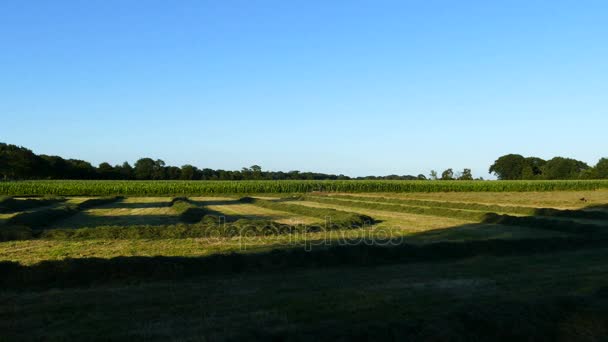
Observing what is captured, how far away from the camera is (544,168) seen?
11950 centimetres

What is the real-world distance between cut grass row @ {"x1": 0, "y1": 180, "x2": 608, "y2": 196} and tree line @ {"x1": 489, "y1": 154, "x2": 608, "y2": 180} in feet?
118

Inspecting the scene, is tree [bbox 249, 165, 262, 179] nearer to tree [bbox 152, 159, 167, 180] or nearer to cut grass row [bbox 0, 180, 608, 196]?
tree [bbox 152, 159, 167, 180]

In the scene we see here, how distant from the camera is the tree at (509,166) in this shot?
12625 centimetres

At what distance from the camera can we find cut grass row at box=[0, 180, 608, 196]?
54.2 m

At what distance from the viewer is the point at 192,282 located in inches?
378

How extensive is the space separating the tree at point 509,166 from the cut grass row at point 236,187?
55.2m

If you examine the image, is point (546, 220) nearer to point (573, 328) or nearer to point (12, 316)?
point (573, 328)

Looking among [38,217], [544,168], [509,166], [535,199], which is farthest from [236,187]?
[509,166]

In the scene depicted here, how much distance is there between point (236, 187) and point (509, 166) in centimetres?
9312

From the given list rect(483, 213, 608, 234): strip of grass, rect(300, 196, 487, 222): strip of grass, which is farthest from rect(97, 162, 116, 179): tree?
rect(483, 213, 608, 234): strip of grass

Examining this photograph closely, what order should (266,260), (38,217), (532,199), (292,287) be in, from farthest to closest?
(532,199) → (38,217) → (266,260) → (292,287)

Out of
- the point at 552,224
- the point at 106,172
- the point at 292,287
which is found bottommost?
the point at 292,287

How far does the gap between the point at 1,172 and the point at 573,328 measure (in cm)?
10391

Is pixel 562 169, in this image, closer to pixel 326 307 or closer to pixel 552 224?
pixel 552 224
